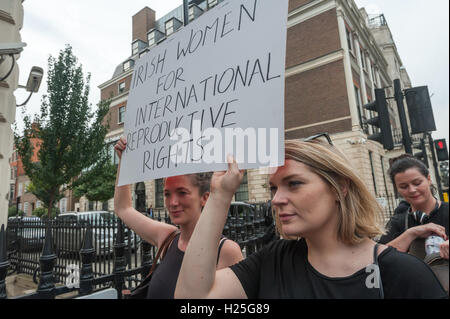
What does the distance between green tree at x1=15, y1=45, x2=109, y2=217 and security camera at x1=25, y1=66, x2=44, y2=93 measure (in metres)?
6.17

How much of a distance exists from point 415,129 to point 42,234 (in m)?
7.91

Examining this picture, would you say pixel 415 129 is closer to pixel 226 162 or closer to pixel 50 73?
pixel 226 162

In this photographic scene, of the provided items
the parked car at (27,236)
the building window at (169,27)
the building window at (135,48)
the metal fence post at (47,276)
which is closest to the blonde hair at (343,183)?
the metal fence post at (47,276)

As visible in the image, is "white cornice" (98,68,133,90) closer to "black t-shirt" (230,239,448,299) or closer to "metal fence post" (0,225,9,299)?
"metal fence post" (0,225,9,299)

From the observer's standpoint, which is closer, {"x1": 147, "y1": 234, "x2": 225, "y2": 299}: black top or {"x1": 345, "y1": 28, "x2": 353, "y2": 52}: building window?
{"x1": 147, "y1": 234, "x2": 225, "y2": 299}: black top

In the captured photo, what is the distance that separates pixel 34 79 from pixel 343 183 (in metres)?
4.81

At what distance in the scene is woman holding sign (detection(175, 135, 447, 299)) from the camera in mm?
1009

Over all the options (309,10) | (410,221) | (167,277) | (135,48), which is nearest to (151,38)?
(135,48)

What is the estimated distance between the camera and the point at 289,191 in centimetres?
119

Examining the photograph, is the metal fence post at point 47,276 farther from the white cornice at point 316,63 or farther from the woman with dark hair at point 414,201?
the white cornice at point 316,63

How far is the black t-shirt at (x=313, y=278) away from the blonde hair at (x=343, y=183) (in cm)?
16

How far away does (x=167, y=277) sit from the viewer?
147 centimetres

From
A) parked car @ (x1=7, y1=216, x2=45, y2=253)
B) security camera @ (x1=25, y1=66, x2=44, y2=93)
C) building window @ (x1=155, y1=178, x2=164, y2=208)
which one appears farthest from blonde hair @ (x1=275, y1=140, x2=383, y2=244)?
building window @ (x1=155, y1=178, x2=164, y2=208)
